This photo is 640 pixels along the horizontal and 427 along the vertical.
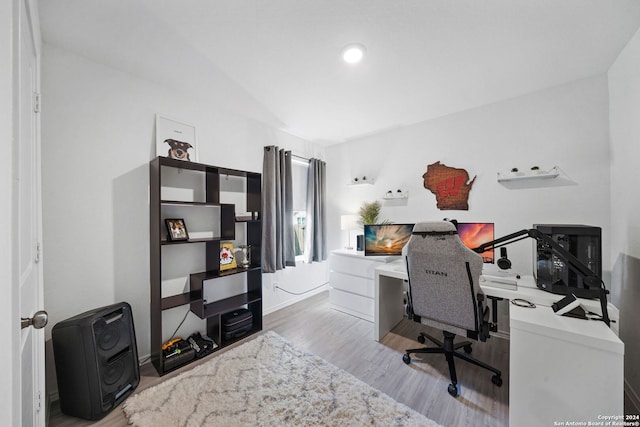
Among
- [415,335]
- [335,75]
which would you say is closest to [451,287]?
[415,335]

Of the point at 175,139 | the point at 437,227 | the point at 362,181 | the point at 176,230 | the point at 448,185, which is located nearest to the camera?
the point at 437,227

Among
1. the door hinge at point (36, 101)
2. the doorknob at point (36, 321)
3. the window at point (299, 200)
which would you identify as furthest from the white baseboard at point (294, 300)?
the door hinge at point (36, 101)

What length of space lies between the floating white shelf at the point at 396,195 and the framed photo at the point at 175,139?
2.42m

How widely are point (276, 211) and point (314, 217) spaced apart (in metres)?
0.81

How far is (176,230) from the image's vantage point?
6.84ft

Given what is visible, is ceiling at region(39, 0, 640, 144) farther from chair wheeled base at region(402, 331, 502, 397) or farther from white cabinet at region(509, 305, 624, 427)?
chair wheeled base at region(402, 331, 502, 397)

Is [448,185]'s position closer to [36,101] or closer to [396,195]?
[396,195]

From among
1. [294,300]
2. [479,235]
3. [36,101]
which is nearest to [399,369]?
[479,235]

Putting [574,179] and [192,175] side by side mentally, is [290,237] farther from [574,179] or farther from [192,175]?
[574,179]

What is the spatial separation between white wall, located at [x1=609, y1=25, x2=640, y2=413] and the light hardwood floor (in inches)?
31.9

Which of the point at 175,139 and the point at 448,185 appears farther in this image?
the point at 448,185

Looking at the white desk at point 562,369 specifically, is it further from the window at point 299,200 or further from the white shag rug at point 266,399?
the window at point 299,200

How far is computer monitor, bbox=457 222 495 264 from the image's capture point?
7.30ft

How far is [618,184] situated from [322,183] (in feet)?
10.2
